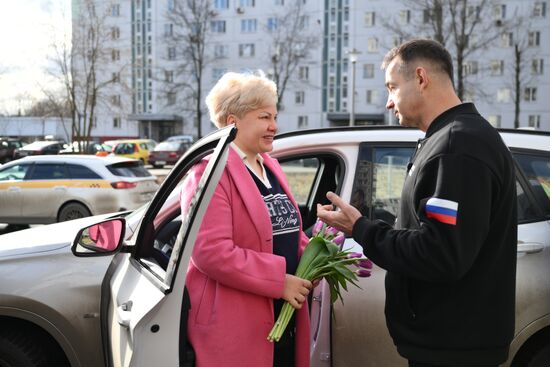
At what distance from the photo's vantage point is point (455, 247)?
5.58ft

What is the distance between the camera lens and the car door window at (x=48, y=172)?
1102 cm

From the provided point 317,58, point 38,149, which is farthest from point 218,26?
point 38,149

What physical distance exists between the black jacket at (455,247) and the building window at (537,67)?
2204 inches

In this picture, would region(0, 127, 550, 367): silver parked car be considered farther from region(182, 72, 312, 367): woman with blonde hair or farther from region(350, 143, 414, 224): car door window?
region(182, 72, 312, 367): woman with blonde hair

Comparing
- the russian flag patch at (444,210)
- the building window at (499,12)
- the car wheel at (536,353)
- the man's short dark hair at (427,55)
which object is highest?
the building window at (499,12)

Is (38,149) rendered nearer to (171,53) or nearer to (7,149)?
(7,149)

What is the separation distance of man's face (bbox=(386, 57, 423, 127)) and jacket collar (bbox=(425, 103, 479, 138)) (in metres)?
0.08

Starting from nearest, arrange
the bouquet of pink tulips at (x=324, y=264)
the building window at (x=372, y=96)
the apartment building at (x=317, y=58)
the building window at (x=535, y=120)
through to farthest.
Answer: the bouquet of pink tulips at (x=324, y=264) < the apartment building at (x=317, y=58) < the building window at (x=535, y=120) < the building window at (x=372, y=96)

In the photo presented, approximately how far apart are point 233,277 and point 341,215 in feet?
1.52

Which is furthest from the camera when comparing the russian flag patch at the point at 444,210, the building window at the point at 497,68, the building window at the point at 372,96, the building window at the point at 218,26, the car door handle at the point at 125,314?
→ the building window at the point at 218,26

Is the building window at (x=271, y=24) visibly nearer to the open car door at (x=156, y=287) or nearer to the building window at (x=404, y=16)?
the building window at (x=404, y=16)

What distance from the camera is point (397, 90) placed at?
2.03 metres

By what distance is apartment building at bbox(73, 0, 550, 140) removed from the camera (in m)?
50.8

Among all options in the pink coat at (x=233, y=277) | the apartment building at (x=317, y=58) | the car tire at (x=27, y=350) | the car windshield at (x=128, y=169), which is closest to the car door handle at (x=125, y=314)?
the pink coat at (x=233, y=277)
